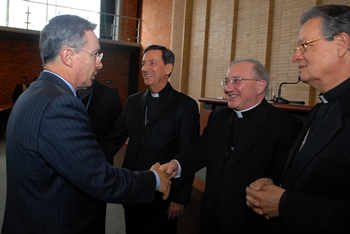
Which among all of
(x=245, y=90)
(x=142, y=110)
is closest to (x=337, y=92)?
(x=245, y=90)

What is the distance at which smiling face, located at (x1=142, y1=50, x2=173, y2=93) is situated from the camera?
2361 mm

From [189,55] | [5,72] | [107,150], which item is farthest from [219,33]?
[5,72]

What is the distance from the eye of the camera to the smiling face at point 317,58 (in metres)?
1.21

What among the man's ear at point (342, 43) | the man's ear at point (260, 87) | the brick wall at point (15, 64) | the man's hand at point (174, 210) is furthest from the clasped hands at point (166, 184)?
the brick wall at point (15, 64)

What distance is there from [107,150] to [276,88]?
14.2ft

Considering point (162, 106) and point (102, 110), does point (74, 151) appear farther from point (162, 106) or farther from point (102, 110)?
point (102, 110)

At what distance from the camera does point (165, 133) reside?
213 centimetres

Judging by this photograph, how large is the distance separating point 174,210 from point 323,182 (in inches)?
48.2

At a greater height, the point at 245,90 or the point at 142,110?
the point at 245,90

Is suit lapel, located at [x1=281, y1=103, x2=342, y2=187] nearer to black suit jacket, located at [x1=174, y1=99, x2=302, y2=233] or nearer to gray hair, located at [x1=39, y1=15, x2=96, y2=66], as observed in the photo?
black suit jacket, located at [x1=174, y1=99, x2=302, y2=233]

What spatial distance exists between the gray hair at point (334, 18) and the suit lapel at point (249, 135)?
2.09 feet

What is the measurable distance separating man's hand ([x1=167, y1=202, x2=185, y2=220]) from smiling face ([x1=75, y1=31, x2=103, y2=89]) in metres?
1.19

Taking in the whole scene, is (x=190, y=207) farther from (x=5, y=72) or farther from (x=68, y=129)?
(x=5, y=72)

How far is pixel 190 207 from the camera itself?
2.30 m
